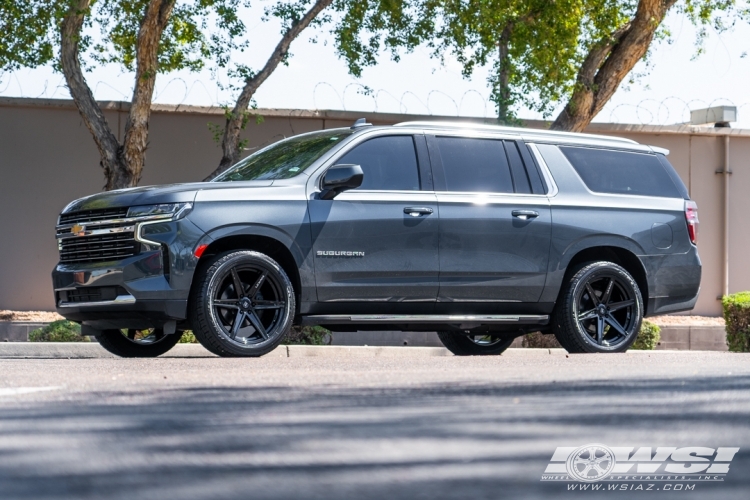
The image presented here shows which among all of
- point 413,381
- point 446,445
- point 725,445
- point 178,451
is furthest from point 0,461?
point 413,381

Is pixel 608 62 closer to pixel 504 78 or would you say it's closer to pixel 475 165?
pixel 504 78

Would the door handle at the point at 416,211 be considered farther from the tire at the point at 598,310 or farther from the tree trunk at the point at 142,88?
the tree trunk at the point at 142,88

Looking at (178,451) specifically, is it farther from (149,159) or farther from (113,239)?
(149,159)

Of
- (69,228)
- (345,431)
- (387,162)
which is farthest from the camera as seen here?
(387,162)

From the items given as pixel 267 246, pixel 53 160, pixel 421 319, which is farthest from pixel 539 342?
pixel 53 160

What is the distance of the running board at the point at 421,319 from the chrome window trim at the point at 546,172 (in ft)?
3.53

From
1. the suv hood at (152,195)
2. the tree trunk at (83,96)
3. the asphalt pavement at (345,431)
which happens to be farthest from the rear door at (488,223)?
the tree trunk at (83,96)

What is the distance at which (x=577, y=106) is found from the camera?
623 inches

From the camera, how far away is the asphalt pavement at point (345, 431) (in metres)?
2.68

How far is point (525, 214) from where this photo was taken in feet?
30.6

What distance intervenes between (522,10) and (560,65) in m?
1.13

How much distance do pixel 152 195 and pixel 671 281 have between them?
4693 millimetres

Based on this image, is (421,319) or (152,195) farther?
(421,319)

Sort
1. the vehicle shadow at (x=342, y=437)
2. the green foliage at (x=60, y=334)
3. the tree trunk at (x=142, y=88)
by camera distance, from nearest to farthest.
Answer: the vehicle shadow at (x=342, y=437), the green foliage at (x=60, y=334), the tree trunk at (x=142, y=88)
